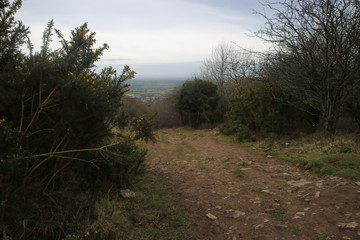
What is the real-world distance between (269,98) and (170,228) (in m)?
8.45

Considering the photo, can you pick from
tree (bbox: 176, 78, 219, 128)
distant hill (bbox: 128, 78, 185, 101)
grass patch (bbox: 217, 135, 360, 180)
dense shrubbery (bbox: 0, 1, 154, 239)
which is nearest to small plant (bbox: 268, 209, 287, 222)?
grass patch (bbox: 217, 135, 360, 180)

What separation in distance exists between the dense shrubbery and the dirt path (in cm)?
163

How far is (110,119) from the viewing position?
457cm

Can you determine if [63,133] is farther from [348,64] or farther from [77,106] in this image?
[348,64]

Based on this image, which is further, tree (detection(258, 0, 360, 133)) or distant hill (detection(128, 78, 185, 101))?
distant hill (detection(128, 78, 185, 101))

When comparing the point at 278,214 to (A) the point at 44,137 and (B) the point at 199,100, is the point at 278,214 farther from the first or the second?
(B) the point at 199,100

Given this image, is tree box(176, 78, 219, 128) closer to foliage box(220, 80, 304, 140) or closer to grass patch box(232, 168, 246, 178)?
foliage box(220, 80, 304, 140)

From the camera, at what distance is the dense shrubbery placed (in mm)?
2746

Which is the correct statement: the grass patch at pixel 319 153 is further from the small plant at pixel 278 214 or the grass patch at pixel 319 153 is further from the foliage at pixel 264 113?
the small plant at pixel 278 214

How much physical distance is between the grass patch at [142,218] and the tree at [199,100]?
14464 millimetres

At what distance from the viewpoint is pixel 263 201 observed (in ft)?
14.6

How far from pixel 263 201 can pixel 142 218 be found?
193cm

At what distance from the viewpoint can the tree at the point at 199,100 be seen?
19000mm

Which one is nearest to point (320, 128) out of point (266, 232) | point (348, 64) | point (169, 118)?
point (348, 64)
